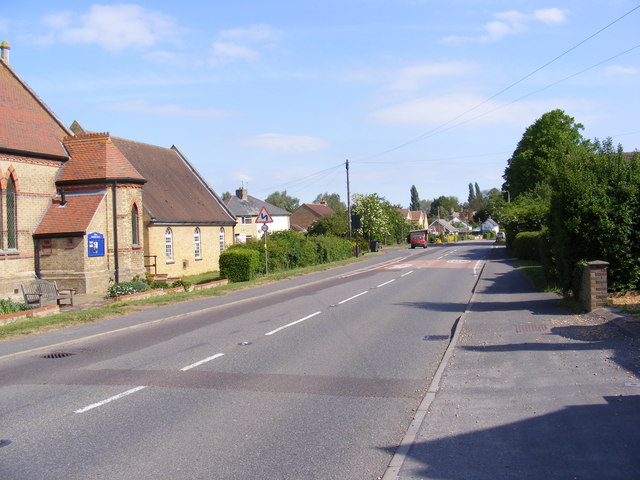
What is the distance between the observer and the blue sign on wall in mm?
24766

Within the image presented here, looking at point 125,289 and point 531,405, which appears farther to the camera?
point 125,289

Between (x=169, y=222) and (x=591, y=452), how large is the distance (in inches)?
1261

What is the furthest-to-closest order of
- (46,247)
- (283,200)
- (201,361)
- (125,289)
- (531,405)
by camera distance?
(283,200), (46,247), (125,289), (201,361), (531,405)

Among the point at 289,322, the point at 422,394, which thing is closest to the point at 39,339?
the point at 289,322

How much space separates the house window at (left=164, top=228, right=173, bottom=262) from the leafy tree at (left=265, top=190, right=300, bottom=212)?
375ft

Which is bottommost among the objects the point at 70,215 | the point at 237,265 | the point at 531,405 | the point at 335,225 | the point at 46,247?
the point at 531,405

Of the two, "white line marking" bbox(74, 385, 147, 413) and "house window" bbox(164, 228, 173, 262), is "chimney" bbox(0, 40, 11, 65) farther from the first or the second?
"white line marking" bbox(74, 385, 147, 413)

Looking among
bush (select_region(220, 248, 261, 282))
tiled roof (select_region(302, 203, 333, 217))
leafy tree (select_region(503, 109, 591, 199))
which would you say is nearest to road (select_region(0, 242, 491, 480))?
bush (select_region(220, 248, 261, 282))

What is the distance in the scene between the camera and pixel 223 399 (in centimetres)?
730

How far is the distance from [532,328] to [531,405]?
5.32 metres

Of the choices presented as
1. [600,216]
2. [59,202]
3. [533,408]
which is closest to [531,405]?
[533,408]

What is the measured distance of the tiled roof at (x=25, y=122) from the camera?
79.8 ft

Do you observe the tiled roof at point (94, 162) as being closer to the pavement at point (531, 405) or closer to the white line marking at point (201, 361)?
the pavement at point (531, 405)

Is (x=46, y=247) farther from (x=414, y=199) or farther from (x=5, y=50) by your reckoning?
(x=414, y=199)
